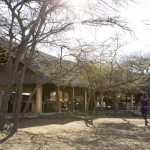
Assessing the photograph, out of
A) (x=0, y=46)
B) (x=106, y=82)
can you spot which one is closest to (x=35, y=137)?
(x=0, y=46)

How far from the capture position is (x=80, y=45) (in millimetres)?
16688

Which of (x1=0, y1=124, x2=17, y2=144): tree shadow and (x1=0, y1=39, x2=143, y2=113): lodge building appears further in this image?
(x1=0, y1=39, x2=143, y2=113): lodge building

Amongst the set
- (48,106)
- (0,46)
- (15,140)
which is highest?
(0,46)

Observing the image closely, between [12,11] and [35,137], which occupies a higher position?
[12,11]

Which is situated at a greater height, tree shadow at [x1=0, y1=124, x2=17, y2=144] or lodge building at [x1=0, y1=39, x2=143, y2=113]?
lodge building at [x1=0, y1=39, x2=143, y2=113]

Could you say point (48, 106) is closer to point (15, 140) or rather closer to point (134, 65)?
point (134, 65)

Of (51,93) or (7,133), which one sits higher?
(51,93)

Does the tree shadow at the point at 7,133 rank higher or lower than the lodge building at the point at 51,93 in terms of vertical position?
lower

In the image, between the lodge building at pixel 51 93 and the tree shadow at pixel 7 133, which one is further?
the lodge building at pixel 51 93

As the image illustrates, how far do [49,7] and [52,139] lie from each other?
4345 millimetres

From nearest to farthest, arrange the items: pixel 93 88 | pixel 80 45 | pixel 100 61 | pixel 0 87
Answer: pixel 80 45 → pixel 100 61 → pixel 93 88 → pixel 0 87

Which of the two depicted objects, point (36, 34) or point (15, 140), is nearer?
point (15, 140)

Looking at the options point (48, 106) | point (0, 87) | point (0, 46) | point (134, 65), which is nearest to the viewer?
point (0, 46)

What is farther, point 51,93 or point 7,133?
point 51,93
